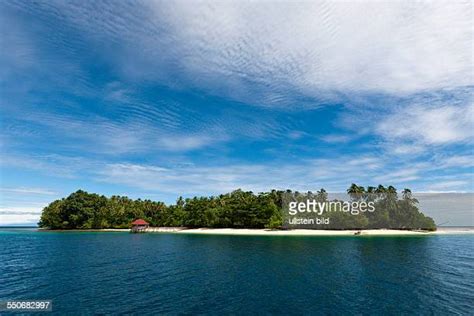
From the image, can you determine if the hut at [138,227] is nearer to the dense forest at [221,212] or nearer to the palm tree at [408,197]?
the dense forest at [221,212]

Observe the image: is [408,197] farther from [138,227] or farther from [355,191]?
[138,227]

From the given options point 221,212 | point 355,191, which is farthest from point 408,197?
point 221,212

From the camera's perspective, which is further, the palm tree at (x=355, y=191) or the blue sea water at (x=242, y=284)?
the palm tree at (x=355, y=191)

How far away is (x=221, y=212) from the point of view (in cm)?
14725

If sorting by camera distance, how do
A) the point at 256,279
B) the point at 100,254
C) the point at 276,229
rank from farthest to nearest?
the point at 276,229 → the point at 100,254 → the point at 256,279

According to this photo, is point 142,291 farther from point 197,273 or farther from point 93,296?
point 197,273

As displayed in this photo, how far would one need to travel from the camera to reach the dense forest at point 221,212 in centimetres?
14000

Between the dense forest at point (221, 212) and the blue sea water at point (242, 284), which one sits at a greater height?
the dense forest at point (221, 212)

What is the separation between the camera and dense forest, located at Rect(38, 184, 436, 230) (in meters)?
140

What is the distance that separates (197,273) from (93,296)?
15.9 metres

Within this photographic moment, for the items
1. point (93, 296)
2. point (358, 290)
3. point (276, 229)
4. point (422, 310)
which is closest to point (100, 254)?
point (93, 296)

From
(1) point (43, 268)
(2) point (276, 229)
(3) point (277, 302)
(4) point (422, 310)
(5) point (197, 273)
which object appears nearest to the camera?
(4) point (422, 310)

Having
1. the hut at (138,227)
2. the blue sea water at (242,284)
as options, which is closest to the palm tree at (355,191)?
the blue sea water at (242,284)

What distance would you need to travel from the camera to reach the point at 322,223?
138625 mm
